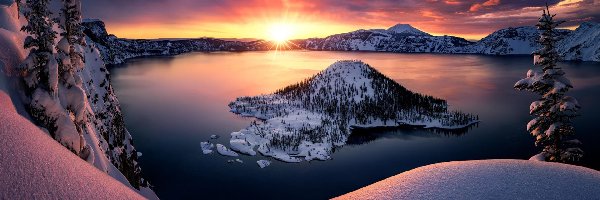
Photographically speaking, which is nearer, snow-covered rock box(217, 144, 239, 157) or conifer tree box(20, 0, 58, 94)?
conifer tree box(20, 0, 58, 94)

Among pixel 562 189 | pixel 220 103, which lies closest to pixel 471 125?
pixel 220 103

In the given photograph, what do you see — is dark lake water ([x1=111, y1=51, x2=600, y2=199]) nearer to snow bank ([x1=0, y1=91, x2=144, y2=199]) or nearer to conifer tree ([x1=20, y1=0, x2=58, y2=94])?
conifer tree ([x1=20, y1=0, x2=58, y2=94])

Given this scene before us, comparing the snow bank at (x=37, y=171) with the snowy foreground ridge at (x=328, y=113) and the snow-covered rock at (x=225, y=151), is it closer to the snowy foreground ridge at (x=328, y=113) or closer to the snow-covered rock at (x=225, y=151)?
the snowy foreground ridge at (x=328, y=113)

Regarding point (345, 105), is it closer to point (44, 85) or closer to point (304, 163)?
point (304, 163)

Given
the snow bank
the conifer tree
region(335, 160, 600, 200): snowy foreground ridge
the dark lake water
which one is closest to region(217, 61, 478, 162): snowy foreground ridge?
the dark lake water

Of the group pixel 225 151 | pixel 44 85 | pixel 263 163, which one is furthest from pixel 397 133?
pixel 44 85

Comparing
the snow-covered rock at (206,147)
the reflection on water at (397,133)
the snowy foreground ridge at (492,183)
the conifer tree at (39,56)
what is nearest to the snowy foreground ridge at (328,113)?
the snow-covered rock at (206,147)
